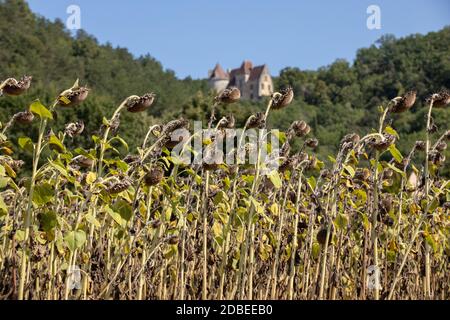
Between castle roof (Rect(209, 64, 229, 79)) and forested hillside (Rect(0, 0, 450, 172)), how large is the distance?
Answer: 4374 cm

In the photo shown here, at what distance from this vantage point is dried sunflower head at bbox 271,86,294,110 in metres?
3.02

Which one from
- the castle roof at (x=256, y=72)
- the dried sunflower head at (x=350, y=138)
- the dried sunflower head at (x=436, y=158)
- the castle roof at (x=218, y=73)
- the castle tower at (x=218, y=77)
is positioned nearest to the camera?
the dried sunflower head at (x=350, y=138)

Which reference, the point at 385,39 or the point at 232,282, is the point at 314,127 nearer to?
the point at 385,39

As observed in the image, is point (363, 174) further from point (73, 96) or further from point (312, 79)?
point (312, 79)

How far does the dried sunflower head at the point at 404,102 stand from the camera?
3104 millimetres

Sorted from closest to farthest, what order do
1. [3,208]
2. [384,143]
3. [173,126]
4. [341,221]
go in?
[3,208] < [173,126] < [384,143] < [341,221]

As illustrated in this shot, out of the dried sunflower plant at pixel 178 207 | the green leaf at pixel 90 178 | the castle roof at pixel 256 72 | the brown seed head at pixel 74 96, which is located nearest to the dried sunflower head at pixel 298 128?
the dried sunflower plant at pixel 178 207

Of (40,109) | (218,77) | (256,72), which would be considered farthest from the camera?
(218,77)

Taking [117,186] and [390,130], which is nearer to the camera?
[117,186]

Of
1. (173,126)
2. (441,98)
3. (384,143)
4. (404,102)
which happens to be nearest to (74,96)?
A: (173,126)

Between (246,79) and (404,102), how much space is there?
5050 inches

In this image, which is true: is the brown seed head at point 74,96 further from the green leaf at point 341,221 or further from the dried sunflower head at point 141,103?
the green leaf at point 341,221

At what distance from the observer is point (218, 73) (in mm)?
131500

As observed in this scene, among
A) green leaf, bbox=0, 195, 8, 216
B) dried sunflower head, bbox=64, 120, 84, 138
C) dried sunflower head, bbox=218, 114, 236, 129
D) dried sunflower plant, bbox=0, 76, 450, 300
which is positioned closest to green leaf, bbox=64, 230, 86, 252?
dried sunflower plant, bbox=0, 76, 450, 300
